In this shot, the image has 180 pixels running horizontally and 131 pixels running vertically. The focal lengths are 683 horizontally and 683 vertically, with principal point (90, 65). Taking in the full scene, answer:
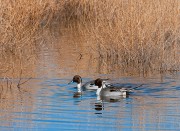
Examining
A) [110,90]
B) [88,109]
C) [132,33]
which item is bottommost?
[88,109]

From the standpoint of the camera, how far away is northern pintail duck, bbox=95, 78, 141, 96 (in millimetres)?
13477

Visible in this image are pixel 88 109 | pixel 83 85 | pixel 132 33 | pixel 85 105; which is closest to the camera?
pixel 88 109

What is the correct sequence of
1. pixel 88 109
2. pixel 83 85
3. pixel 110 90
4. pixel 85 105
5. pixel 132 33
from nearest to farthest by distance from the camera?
pixel 88 109 → pixel 85 105 → pixel 110 90 → pixel 83 85 → pixel 132 33

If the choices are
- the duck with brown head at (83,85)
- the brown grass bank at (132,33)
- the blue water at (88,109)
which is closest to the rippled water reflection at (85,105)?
the blue water at (88,109)

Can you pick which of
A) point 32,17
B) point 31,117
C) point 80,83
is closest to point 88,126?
point 31,117

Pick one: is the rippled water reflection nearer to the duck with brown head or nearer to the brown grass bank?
the duck with brown head

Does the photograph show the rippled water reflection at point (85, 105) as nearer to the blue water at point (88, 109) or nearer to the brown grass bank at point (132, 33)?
the blue water at point (88, 109)

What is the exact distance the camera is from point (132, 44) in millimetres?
15977

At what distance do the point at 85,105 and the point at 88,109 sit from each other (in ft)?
1.63

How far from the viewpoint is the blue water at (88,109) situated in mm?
10242

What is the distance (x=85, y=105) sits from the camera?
A: 12250 millimetres

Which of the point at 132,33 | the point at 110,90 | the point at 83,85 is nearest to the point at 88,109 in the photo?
the point at 110,90

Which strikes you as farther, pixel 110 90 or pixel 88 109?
pixel 110 90

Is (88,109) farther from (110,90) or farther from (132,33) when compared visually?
(132,33)
